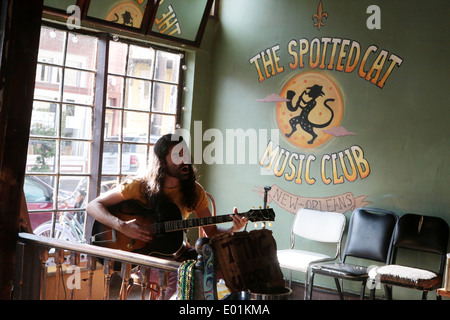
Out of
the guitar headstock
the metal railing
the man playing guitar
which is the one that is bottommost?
the metal railing

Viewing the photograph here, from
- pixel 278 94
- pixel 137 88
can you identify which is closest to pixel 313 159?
pixel 278 94

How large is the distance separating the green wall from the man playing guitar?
1.89 metres

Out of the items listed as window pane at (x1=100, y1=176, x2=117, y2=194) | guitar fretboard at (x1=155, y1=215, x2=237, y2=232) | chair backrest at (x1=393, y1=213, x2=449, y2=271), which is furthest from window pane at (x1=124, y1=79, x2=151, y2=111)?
chair backrest at (x1=393, y1=213, x2=449, y2=271)

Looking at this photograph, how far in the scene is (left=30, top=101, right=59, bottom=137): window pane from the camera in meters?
4.86

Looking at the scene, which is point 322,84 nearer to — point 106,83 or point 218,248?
point 106,83

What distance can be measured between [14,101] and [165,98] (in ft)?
11.1

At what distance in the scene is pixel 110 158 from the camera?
5410mm

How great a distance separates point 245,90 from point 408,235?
236cm

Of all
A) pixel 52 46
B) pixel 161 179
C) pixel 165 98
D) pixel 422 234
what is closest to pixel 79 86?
pixel 52 46

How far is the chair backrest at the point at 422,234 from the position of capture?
14.3 ft

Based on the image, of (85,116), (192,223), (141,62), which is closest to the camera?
(192,223)

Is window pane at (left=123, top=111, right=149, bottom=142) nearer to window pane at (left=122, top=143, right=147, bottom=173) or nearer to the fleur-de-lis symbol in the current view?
window pane at (left=122, top=143, right=147, bottom=173)

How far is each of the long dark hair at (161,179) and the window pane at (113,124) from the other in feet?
5.74

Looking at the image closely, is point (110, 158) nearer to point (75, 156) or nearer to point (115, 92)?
point (75, 156)
